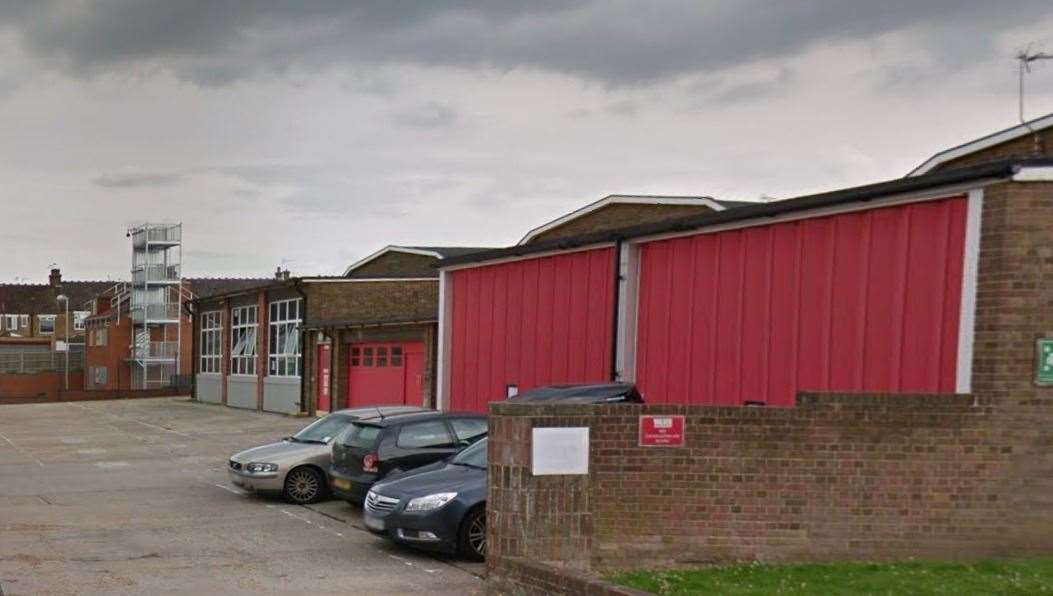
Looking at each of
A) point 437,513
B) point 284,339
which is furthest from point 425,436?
point 284,339

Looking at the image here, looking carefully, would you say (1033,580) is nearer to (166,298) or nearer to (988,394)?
(988,394)

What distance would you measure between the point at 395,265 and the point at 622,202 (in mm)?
14202

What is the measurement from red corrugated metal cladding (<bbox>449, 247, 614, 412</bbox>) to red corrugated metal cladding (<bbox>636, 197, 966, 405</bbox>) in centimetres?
124

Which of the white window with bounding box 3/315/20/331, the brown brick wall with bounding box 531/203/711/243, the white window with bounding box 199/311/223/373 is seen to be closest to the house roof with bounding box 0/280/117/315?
the white window with bounding box 3/315/20/331

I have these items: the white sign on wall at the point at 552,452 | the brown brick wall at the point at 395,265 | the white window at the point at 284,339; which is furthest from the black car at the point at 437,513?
the brown brick wall at the point at 395,265

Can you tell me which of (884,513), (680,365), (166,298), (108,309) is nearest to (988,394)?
(884,513)

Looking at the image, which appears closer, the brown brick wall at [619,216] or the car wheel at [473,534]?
the car wheel at [473,534]

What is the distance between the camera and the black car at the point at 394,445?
14000 millimetres

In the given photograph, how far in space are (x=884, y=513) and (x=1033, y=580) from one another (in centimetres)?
151

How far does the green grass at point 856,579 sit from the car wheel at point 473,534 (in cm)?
→ 266

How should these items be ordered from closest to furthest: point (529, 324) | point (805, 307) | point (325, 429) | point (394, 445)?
point (805, 307), point (394, 445), point (325, 429), point (529, 324)

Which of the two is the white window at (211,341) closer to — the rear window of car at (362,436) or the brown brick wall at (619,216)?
the brown brick wall at (619,216)

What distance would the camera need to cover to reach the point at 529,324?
1916 centimetres

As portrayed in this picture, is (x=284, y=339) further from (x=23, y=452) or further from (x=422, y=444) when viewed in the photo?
(x=422, y=444)
